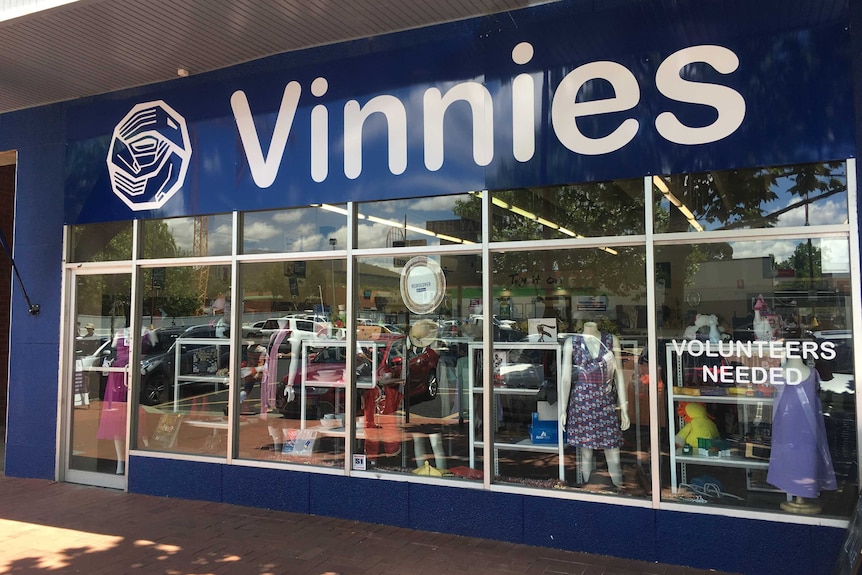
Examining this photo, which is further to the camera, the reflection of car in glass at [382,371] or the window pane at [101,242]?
the window pane at [101,242]

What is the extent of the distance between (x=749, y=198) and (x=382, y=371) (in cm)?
345

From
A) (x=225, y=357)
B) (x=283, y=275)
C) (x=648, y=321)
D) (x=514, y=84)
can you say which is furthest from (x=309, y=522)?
(x=514, y=84)

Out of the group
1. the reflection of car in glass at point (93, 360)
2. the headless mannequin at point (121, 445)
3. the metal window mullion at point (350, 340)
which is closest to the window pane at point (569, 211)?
the metal window mullion at point (350, 340)

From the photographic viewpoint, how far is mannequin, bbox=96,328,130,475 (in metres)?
6.94

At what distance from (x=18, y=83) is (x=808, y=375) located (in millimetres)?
7894

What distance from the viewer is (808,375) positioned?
175 inches

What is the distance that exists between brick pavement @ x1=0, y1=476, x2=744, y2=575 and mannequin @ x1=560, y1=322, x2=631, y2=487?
85cm

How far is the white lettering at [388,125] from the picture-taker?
18.2ft

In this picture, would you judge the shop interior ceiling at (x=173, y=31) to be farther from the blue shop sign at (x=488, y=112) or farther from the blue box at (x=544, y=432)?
the blue box at (x=544, y=432)

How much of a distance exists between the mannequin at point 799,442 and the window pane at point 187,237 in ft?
16.6

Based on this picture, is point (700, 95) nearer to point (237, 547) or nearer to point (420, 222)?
point (420, 222)

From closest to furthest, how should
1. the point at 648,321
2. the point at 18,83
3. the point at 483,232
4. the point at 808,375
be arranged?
the point at 808,375, the point at 648,321, the point at 483,232, the point at 18,83

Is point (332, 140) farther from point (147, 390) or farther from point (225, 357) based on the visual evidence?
point (147, 390)

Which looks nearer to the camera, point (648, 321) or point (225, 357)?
point (648, 321)
